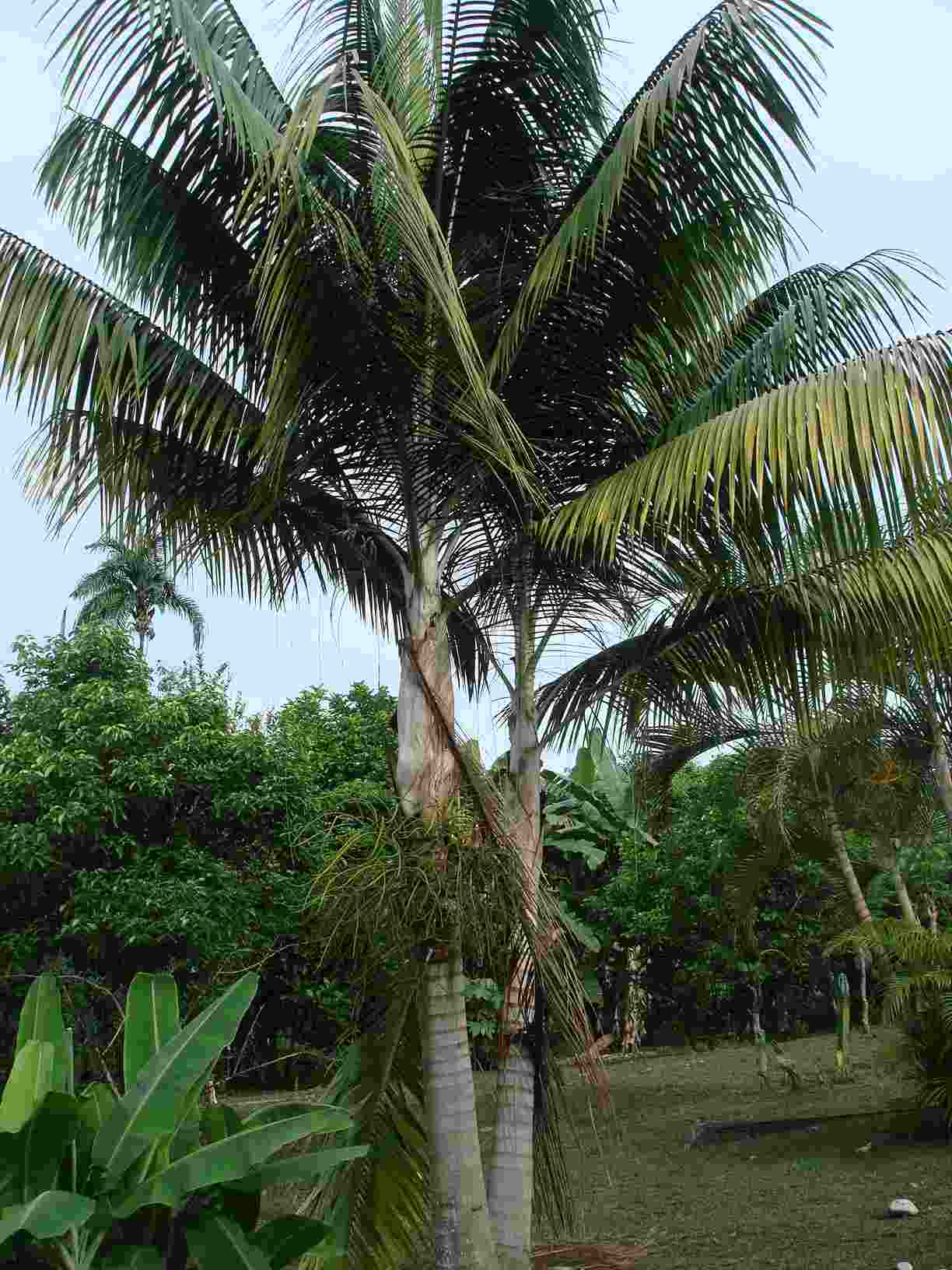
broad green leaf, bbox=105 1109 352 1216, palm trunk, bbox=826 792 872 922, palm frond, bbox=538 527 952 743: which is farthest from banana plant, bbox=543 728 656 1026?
broad green leaf, bbox=105 1109 352 1216

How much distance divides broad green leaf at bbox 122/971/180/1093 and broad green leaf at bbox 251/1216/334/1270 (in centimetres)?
74

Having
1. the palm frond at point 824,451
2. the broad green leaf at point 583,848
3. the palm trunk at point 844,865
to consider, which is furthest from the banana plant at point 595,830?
the palm frond at point 824,451

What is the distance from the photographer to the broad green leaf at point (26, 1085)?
13.2 feet

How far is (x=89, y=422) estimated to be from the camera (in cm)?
623

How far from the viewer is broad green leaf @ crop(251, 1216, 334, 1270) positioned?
446cm

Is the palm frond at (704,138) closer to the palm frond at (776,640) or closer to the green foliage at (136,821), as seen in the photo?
the palm frond at (776,640)

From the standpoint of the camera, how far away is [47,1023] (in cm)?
466

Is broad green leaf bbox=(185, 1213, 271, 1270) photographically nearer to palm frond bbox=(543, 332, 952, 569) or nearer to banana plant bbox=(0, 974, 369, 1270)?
banana plant bbox=(0, 974, 369, 1270)

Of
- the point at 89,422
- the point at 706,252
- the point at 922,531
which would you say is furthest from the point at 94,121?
the point at 922,531

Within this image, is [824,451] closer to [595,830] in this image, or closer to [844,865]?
[844,865]

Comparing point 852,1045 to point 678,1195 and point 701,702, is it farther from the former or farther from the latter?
point 701,702

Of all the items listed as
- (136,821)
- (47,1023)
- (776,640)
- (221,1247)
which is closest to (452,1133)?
(221,1247)

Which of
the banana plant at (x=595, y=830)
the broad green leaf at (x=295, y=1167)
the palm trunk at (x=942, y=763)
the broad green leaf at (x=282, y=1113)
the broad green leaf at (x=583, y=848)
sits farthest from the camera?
the broad green leaf at (x=583, y=848)

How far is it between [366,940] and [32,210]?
3.94m
